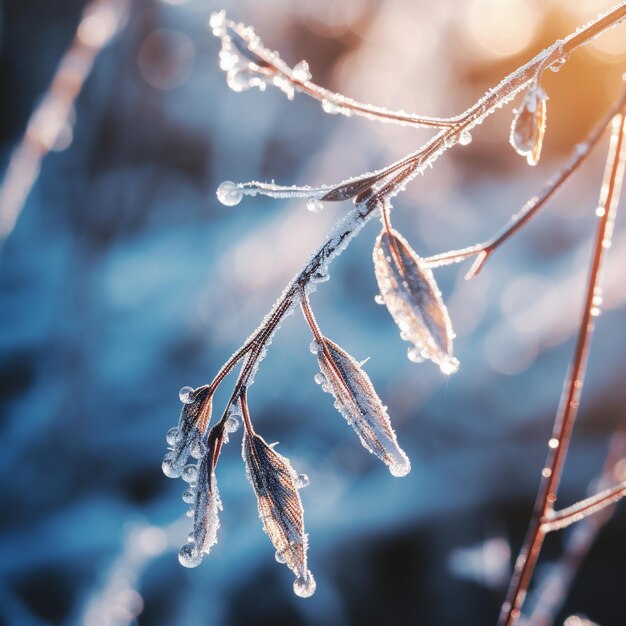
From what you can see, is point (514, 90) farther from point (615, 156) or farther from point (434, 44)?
point (434, 44)

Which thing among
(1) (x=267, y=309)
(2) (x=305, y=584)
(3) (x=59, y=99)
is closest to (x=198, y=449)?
(2) (x=305, y=584)

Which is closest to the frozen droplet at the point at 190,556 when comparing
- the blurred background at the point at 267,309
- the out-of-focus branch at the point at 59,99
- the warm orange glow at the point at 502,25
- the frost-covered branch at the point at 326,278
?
the frost-covered branch at the point at 326,278

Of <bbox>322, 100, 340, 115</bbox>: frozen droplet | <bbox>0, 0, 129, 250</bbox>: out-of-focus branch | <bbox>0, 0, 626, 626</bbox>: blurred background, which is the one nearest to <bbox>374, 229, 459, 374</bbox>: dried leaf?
<bbox>322, 100, 340, 115</bbox>: frozen droplet

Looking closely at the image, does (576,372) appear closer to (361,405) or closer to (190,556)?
(361,405)

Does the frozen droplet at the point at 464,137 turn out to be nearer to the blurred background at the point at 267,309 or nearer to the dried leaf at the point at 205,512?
the dried leaf at the point at 205,512

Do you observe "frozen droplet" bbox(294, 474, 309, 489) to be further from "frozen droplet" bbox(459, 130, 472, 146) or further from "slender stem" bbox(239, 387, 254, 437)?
"frozen droplet" bbox(459, 130, 472, 146)

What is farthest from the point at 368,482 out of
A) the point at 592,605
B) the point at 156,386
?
the point at 156,386

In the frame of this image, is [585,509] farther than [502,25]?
No
